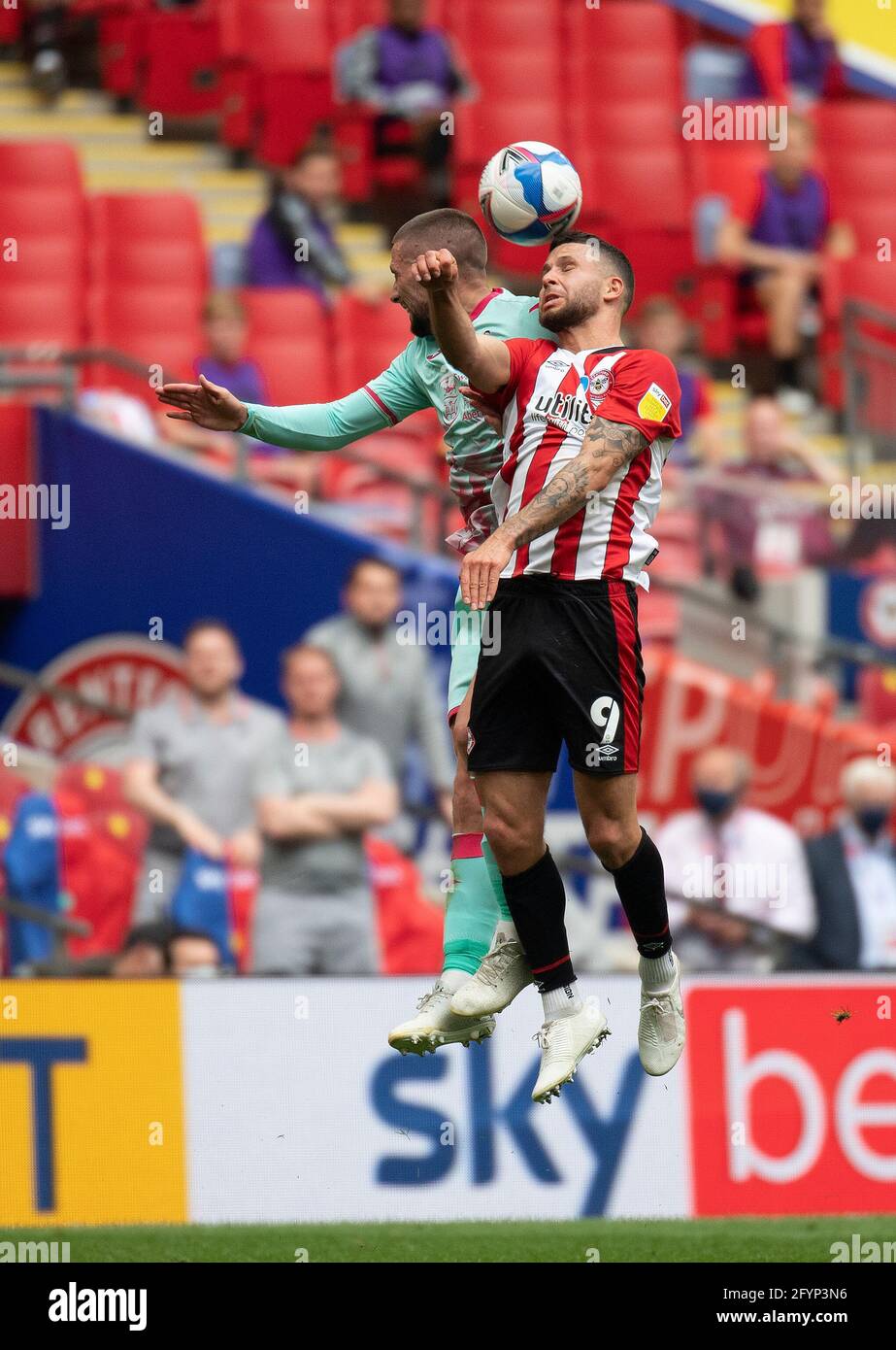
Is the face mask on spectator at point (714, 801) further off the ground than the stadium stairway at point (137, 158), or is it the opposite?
the stadium stairway at point (137, 158)

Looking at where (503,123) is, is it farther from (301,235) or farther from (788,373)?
(788,373)

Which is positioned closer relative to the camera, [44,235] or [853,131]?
[44,235]

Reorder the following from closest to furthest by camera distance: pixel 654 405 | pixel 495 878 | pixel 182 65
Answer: pixel 654 405 → pixel 495 878 → pixel 182 65

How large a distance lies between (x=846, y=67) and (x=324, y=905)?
8736 millimetres

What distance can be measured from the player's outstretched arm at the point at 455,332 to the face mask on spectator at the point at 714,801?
4.57 metres

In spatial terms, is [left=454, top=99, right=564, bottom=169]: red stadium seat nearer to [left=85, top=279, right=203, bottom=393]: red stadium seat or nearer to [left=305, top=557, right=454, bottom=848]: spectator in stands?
[left=85, top=279, right=203, bottom=393]: red stadium seat

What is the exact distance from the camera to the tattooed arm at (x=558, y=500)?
17.1ft

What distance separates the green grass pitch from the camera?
280 inches

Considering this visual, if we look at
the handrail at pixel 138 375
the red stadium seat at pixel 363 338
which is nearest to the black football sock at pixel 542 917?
the handrail at pixel 138 375

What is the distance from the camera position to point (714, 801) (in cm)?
987

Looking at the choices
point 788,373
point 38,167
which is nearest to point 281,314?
point 38,167

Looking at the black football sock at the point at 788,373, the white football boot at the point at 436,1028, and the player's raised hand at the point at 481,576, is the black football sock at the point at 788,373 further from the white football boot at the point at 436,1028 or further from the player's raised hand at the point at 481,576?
the player's raised hand at the point at 481,576

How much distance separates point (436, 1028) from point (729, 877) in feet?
13.4

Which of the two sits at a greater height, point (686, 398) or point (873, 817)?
point (686, 398)
